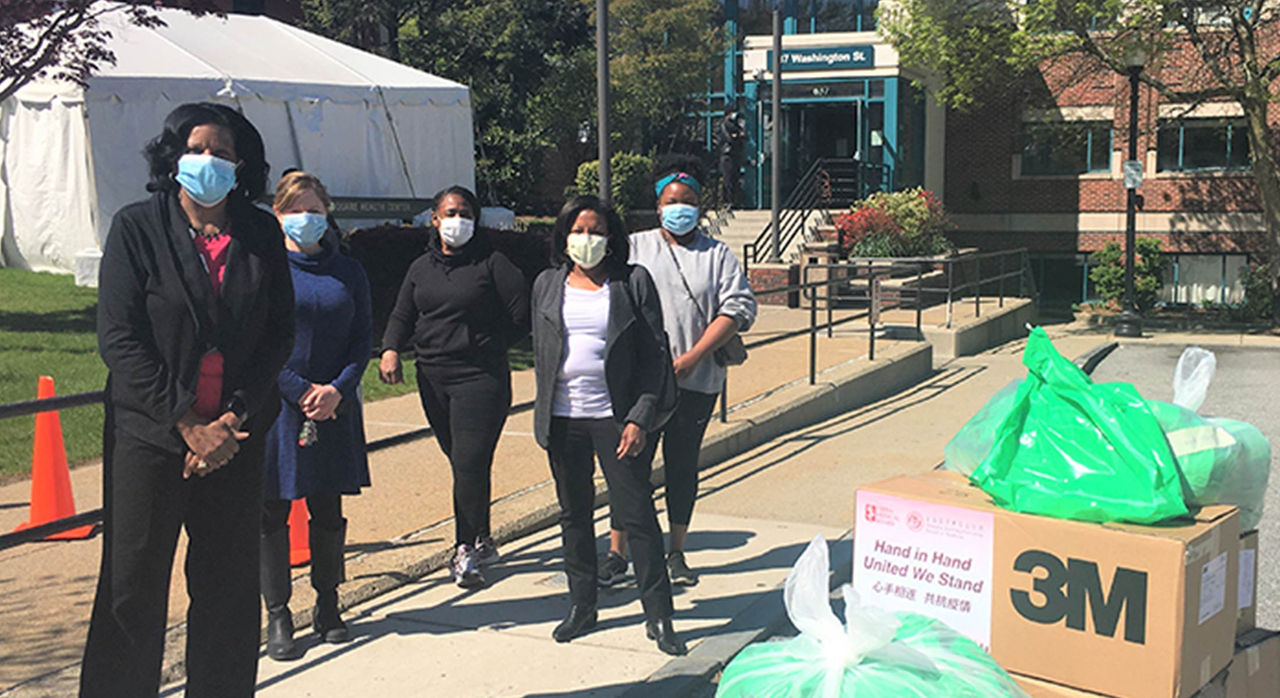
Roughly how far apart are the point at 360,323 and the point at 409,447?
337 centimetres

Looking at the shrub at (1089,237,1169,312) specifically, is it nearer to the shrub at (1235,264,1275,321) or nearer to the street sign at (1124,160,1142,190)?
the shrub at (1235,264,1275,321)

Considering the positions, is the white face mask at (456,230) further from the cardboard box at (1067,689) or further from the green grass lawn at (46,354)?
the green grass lawn at (46,354)

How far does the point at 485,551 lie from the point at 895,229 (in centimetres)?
1689

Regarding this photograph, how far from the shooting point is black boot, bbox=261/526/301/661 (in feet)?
14.6

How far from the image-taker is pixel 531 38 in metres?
25.2

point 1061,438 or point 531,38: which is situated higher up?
point 531,38

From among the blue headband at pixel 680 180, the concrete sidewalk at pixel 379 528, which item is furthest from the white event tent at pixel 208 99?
the blue headband at pixel 680 180

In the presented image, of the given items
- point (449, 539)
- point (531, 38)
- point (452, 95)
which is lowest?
point (449, 539)

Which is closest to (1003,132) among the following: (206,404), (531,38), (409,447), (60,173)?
(531,38)

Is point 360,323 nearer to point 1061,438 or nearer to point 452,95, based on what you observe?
point 1061,438

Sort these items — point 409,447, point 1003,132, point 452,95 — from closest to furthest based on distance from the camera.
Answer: point 409,447
point 452,95
point 1003,132

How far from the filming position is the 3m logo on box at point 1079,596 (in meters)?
2.70

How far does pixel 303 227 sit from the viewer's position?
4637 millimetres

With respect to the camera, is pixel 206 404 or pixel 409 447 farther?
pixel 409 447
